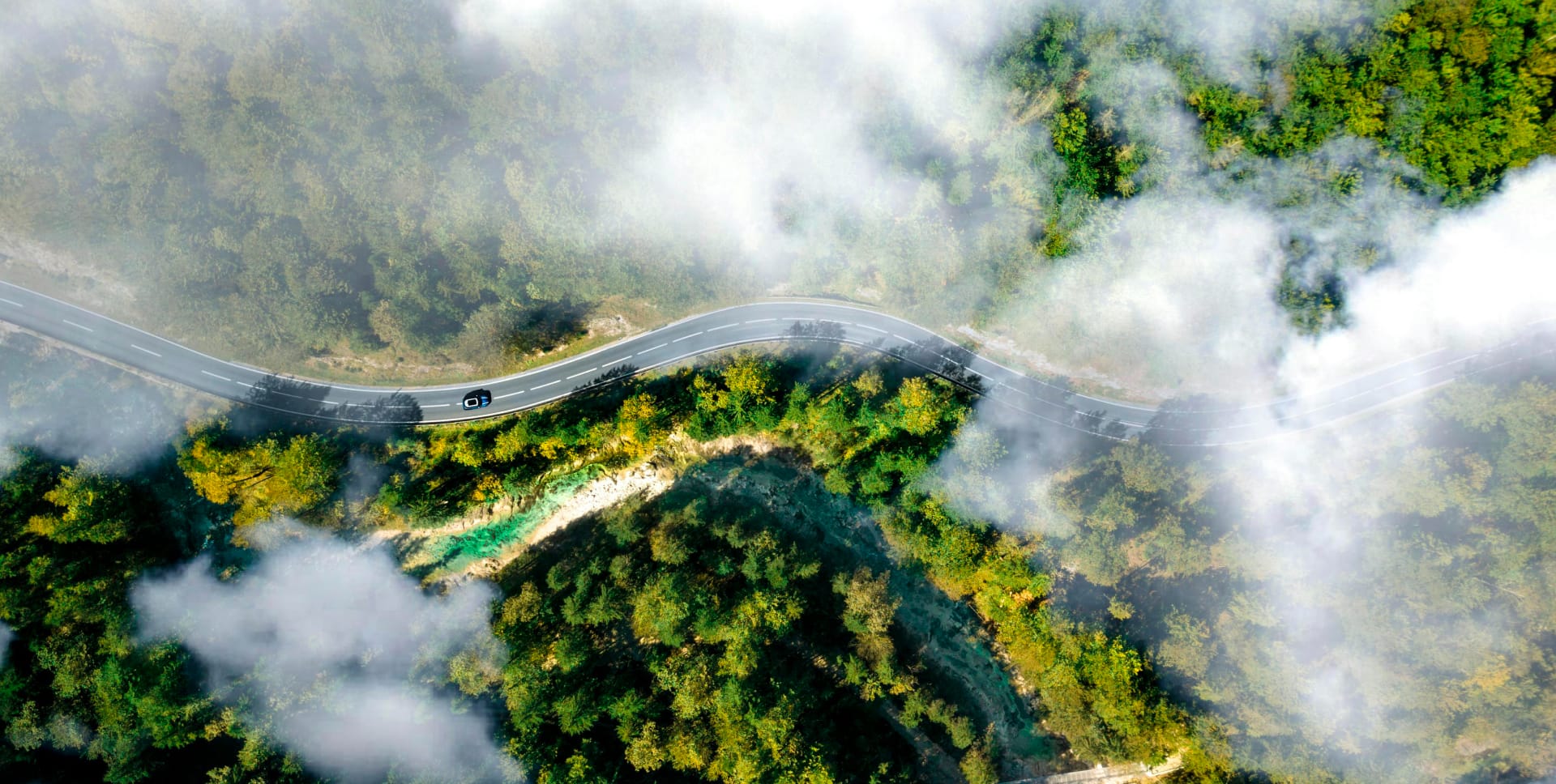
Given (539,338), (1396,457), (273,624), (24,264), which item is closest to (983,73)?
(539,338)

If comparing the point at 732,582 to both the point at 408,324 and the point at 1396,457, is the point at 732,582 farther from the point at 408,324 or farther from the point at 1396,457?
the point at 1396,457

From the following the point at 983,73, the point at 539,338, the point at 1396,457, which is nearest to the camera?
the point at 983,73

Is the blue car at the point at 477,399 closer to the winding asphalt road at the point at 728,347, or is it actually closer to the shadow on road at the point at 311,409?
the winding asphalt road at the point at 728,347

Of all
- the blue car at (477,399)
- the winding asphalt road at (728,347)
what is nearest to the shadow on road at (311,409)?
the winding asphalt road at (728,347)

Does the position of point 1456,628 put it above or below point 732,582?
below

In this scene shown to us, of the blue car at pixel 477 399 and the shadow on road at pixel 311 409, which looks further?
the blue car at pixel 477 399

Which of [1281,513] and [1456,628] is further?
[1281,513]

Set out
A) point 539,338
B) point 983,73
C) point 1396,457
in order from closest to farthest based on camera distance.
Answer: point 983,73, point 1396,457, point 539,338
